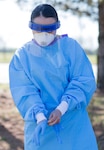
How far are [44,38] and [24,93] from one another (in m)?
0.33

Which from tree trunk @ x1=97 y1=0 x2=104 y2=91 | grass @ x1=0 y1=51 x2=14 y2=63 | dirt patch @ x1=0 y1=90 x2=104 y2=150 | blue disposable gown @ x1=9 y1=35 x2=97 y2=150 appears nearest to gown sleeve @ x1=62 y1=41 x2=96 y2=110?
blue disposable gown @ x1=9 y1=35 x2=97 y2=150

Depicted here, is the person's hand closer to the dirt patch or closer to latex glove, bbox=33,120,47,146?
latex glove, bbox=33,120,47,146

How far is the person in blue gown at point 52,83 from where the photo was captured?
Answer: 2389mm

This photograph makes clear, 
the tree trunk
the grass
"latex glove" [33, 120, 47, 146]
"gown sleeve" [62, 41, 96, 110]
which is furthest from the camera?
the grass

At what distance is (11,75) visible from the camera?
2.45m

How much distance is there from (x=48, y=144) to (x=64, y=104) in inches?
11.1

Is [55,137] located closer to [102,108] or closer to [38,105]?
[38,105]

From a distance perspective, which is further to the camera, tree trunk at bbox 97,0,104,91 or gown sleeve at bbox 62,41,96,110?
Result: tree trunk at bbox 97,0,104,91

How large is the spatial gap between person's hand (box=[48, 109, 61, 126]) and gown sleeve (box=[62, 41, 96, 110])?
94 millimetres

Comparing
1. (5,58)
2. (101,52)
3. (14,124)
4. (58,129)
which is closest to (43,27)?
(58,129)

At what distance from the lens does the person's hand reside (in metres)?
2.26

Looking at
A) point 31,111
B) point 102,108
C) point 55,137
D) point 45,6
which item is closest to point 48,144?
point 55,137

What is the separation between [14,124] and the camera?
695 centimetres

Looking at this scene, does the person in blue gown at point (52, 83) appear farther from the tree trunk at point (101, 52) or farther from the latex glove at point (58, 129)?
A: the tree trunk at point (101, 52)
